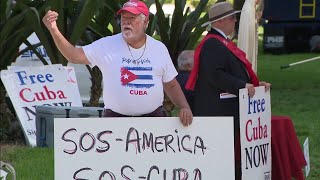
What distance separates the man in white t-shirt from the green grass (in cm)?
212

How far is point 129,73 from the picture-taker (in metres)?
5.27

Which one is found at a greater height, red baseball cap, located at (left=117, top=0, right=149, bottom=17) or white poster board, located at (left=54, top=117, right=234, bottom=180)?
red baseball cap, located at (left=117, top=0, right=149, bottom=17)

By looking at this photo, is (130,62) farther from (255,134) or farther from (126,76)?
(255,134)

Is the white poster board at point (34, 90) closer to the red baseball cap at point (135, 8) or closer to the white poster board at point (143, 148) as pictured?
the white poster board at point (143, 148)

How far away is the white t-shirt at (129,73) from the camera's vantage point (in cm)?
529

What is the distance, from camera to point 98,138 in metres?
5.28

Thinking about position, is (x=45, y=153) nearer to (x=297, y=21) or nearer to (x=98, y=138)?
(x=98, y=138)

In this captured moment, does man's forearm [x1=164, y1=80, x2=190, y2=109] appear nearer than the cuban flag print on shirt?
No

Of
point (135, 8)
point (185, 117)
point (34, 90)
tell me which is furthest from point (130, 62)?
point (34, 90)

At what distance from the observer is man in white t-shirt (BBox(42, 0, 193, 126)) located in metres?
5.28

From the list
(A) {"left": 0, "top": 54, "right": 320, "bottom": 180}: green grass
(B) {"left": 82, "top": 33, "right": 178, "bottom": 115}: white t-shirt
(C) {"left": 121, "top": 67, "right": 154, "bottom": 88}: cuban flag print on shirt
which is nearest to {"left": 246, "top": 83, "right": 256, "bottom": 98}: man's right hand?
(B) {"left": 82, "top": 33, "right": 178, "bottom": 115}: white t-shirt

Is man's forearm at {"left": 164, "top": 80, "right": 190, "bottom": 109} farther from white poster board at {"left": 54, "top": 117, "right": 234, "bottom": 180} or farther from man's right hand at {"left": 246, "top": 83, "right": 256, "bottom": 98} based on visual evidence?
man's right hand at {"left": 246, "top": 83, "right": 256, "bottom": 98}

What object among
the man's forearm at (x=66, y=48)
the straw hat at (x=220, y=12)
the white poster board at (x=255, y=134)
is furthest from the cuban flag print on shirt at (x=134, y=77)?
the straw hat at (x=220, y=12)

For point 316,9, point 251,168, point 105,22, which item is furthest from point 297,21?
point 251,168
